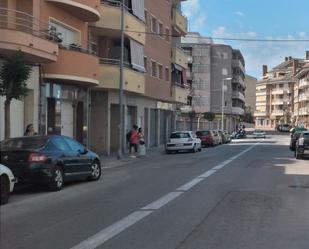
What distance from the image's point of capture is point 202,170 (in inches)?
856

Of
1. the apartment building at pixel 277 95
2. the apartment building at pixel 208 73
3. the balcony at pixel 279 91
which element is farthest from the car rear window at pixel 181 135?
the balcony at pixel 279 91

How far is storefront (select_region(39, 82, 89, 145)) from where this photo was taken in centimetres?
2567

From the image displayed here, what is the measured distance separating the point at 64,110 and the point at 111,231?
786 inches

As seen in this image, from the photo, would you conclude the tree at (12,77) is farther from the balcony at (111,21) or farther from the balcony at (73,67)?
the balcony at (111,21)

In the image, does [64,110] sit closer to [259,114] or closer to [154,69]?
[154,69]

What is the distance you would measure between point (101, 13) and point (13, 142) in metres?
17.4

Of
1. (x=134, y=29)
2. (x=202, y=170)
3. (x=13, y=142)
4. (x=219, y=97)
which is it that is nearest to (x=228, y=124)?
(x=219, y=97)

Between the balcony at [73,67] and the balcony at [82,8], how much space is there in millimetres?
1730

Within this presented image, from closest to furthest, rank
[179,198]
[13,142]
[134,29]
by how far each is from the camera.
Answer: [179,198]
[13,142]
[134,29]

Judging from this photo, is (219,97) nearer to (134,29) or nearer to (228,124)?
(228,124)

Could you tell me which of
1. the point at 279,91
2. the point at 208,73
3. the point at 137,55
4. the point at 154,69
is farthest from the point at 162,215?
the point at 279,91

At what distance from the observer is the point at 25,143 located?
15117 millimetres

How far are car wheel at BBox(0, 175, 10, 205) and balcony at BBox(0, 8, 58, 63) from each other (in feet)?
27.7

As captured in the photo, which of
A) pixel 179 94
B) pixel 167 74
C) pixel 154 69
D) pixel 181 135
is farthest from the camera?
pixel 179 94
